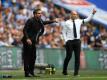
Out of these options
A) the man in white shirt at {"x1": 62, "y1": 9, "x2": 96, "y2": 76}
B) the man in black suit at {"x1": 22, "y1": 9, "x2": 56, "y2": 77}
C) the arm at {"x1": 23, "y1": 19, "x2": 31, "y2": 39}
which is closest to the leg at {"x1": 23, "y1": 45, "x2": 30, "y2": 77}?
the man in black suit at {"x1": 22, "y1": 9, "x2": 56, "y2": 77}

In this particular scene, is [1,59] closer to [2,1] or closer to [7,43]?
[7,43]

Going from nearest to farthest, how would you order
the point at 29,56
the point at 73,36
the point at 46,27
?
the point at 29,56 < the point at 73,36 < the point at 46,27

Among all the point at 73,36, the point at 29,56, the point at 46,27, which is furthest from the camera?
the point at 46,27

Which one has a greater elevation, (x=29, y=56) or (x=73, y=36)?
(x=73, y=36)

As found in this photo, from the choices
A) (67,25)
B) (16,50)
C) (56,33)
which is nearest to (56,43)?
(56,33)

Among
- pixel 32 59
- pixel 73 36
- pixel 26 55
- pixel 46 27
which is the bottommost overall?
pixel 32 59

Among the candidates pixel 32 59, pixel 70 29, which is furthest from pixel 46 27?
pixel 32 59

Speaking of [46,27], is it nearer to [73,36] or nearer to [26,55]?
[73,36]

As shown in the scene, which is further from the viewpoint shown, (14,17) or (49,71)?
(14,17)

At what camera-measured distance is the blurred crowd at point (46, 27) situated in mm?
27422

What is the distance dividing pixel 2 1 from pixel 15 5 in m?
0.84

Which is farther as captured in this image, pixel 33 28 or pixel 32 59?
pixel 32 59

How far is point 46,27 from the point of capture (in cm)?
2909

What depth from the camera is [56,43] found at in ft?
93.0
